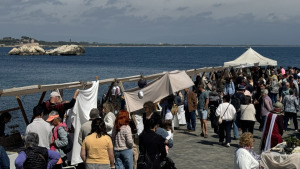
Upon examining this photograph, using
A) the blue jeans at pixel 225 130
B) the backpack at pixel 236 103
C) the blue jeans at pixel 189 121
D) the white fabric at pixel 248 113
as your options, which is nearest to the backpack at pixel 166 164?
the blue jeans at pixel 225 130

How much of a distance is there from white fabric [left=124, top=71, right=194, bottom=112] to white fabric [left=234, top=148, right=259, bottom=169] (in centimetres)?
507

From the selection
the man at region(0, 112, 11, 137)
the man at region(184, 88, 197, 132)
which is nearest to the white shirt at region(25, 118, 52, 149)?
the man at region(0, 112, 11, 137)

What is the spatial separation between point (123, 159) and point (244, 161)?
232 centimetres

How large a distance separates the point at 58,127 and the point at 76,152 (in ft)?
5.03

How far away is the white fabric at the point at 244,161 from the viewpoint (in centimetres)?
679

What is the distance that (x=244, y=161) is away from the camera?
679 centimetres

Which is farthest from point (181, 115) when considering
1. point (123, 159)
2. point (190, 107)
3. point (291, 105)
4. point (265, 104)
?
point (123, 159)

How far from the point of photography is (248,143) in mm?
6992

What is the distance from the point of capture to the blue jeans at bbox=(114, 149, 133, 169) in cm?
772

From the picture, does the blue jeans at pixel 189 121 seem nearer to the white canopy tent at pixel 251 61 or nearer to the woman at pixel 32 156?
the woman at pixel 32 156

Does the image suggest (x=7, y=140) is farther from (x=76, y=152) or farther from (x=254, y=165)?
(x=254, y=165)

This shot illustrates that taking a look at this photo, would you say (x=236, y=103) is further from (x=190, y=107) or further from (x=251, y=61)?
(x=251, y=61)

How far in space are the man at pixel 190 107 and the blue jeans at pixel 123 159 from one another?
6786mm

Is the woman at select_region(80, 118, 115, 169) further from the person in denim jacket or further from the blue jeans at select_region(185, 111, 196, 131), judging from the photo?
the person in denim jacket
